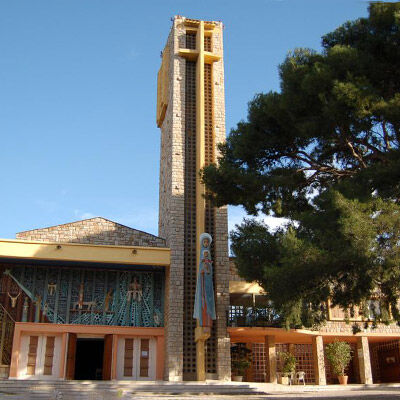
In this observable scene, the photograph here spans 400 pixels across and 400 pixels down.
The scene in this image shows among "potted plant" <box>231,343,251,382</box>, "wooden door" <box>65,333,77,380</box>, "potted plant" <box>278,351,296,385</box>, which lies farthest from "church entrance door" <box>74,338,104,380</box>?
"potted plant" <box>278,351,296,385</box>

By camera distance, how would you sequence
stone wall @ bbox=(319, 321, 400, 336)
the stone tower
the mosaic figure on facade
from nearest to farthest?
the mosaic figure on facade
the stone tower
stone wall @ bbox=(319, 321, 400, 336)

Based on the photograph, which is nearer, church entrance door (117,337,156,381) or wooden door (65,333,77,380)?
wooden door (65,333,77,380)

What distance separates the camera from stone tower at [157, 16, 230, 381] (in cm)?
1808

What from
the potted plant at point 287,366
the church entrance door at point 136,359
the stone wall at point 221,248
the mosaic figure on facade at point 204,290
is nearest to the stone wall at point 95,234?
the stone wall at point 221,248

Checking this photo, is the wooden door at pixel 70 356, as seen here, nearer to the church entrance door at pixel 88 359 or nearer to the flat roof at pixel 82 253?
the flat roof at pixel 82 253

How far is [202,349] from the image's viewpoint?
17609mm

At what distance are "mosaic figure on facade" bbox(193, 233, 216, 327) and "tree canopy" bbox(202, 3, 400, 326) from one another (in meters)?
2.27

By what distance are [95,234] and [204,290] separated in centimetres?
496

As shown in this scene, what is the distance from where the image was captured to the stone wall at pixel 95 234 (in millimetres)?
19469

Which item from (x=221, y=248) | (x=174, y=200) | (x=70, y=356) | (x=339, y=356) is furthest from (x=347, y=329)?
(x=70, y=356)

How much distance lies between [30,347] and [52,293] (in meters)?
1.89

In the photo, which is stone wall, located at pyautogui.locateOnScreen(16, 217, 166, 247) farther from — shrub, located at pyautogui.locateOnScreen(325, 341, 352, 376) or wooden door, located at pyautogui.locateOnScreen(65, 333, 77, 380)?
shrub, located at pyautogui.locateOnScreen(325, 341, 352, 376)

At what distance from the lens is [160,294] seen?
19.6 m

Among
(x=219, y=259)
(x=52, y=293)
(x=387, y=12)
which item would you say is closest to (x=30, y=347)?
(x=52, y=293)
